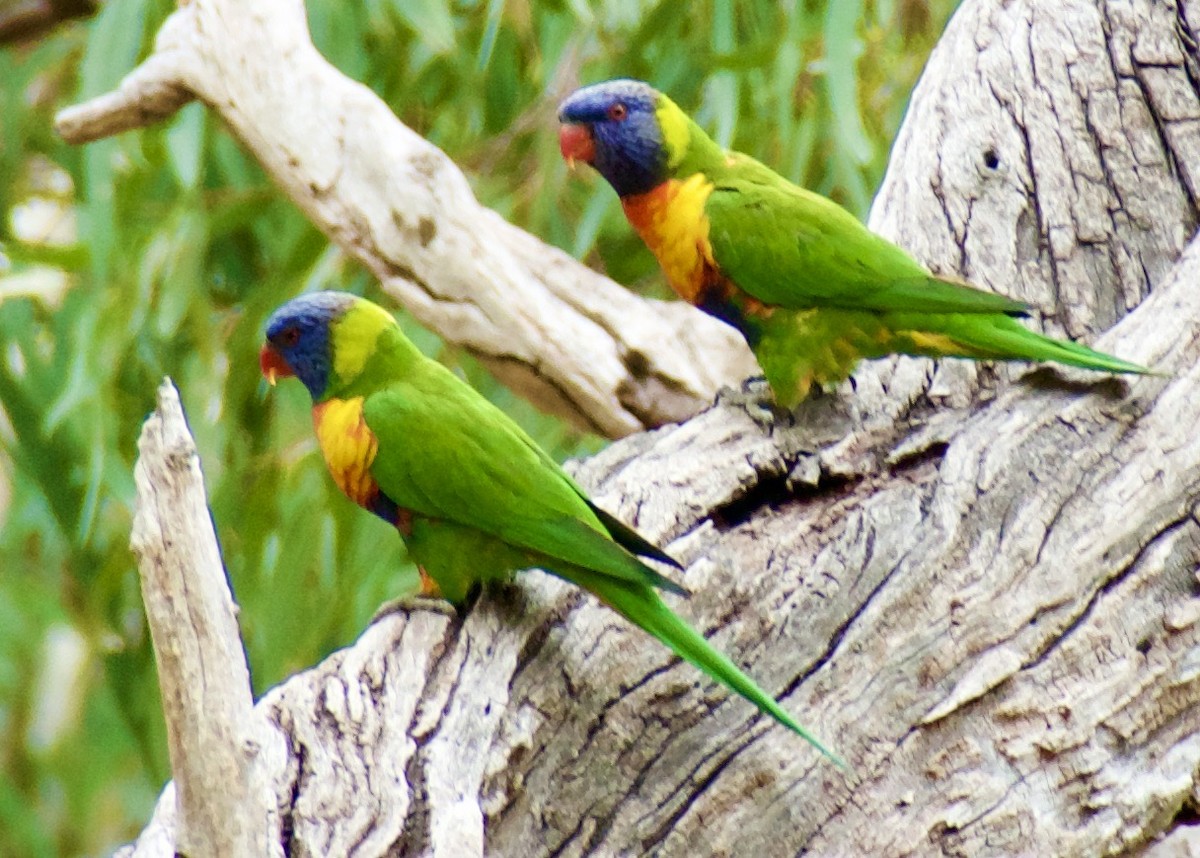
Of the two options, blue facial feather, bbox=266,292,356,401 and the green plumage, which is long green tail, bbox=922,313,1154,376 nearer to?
the green plumage

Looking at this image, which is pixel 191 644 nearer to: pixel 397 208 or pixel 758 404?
pixel 758 404

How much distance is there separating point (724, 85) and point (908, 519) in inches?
47.6

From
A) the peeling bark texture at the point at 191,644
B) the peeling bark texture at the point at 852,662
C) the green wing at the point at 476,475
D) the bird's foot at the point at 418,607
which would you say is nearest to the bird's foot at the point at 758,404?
the peeling bark texture at the point at 852,662

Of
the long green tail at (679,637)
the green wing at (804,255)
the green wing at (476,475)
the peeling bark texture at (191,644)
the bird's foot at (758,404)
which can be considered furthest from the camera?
the bird's foot at (758,404)

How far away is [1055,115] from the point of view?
2.21 m

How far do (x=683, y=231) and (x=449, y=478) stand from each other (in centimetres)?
59

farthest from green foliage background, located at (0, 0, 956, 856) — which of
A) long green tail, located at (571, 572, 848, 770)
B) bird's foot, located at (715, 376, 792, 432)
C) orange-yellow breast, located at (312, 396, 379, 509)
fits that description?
long green tail, located at (571, 572, 848, 770)

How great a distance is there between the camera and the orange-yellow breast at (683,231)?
201 centimetres

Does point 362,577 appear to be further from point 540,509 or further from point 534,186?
point 540,509

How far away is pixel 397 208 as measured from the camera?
2.38 meters

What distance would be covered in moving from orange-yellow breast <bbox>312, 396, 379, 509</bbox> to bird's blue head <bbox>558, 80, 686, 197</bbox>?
1.91 ft

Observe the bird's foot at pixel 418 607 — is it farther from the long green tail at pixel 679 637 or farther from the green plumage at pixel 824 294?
the green plumage at pixel 824 294

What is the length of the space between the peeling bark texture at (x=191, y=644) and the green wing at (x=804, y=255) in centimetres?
97

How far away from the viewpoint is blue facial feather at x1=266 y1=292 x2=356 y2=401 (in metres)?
1.88
